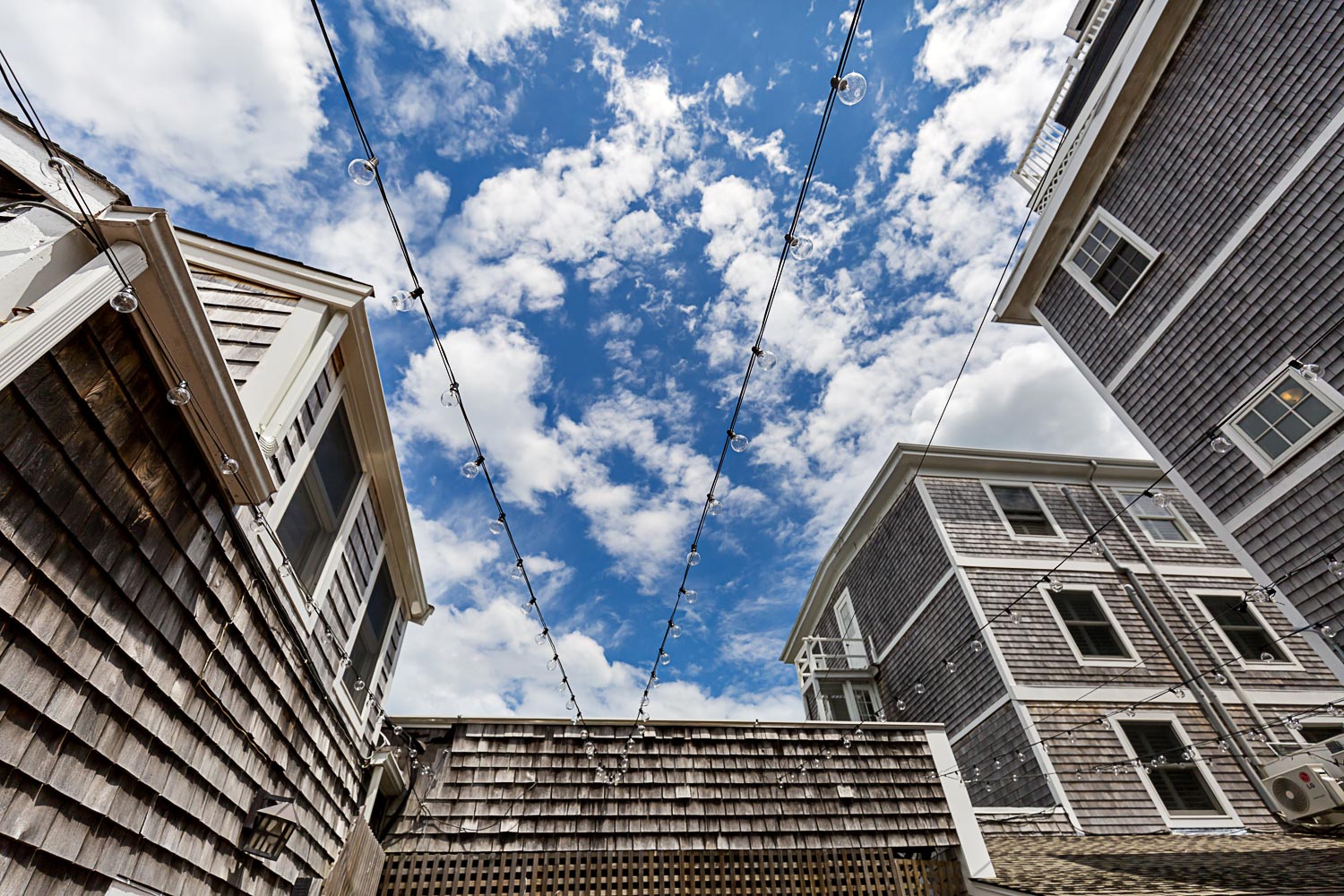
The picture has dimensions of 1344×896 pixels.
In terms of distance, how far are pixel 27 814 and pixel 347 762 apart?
3.51 metres

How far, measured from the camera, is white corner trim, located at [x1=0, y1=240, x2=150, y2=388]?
1878mm

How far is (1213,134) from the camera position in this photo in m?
6.30

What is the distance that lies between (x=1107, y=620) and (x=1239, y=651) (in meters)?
2.04

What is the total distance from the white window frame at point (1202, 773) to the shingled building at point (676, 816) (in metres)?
3.97

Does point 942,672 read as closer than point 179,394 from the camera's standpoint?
No

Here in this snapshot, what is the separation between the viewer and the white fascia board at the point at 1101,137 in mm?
6652

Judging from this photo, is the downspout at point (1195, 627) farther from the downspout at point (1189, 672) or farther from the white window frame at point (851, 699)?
the white window frame at point (851, 699)

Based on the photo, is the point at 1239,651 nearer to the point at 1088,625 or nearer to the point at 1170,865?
the point at 1088,625

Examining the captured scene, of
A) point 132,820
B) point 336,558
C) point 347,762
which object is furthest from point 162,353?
point 347,762

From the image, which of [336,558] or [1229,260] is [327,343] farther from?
[1229,260]

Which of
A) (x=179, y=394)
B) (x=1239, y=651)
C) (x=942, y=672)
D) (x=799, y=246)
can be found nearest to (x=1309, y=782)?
(x=1239, y=651)

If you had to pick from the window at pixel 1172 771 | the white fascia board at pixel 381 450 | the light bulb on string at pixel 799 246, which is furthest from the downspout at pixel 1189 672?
the white fascia board at pixel 381 450

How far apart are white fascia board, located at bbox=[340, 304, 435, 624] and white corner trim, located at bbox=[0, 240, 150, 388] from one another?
6.60 feet

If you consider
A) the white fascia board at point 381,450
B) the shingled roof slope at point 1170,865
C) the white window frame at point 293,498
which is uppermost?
the white fascia board at point 381,450
